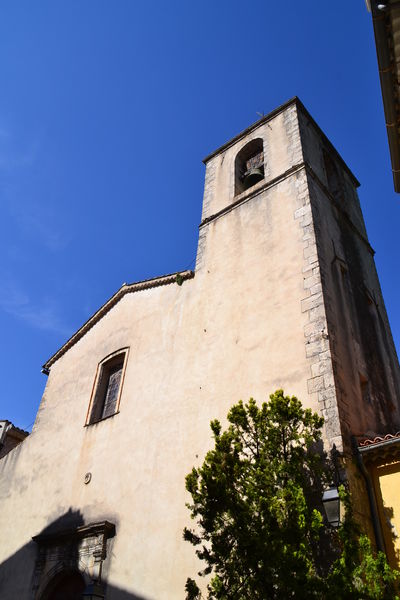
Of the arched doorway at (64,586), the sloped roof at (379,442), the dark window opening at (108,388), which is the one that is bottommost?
the arched doorway at (64,586)

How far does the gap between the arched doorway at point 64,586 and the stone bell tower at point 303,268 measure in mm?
4915

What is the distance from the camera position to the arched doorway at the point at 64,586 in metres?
8.35

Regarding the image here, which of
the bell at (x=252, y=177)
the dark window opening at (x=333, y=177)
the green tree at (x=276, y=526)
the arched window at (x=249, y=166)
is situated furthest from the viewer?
the dark window opening at (x=333, y=177)

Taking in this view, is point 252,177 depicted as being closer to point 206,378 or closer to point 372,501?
point 206,378

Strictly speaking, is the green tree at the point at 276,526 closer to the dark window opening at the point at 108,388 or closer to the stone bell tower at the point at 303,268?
the stone bell tower at the point at 303,268

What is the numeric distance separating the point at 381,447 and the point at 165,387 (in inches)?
168

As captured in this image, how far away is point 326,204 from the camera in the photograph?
32.4ft

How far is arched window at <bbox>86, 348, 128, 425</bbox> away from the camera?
10.5m

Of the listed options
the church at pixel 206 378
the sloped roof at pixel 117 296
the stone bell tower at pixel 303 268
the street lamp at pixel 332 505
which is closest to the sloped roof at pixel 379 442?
the church at pixel 206 378

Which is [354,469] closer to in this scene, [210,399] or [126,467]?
[210,399]

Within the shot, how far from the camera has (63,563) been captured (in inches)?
335

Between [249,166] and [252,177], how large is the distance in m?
0.90

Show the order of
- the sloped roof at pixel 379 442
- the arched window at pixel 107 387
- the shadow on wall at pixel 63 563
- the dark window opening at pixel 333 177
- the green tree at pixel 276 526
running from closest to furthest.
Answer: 1. the green tree at pixel 276 526
2. the sloped roof at pixel 379 442
3. the shadow on wall at pixel 63 563
4. the arched window at pixel 107 387
5. the dark window opening at pixel 333 177

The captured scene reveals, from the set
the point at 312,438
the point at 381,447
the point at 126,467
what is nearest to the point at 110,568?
the point at 126,467
